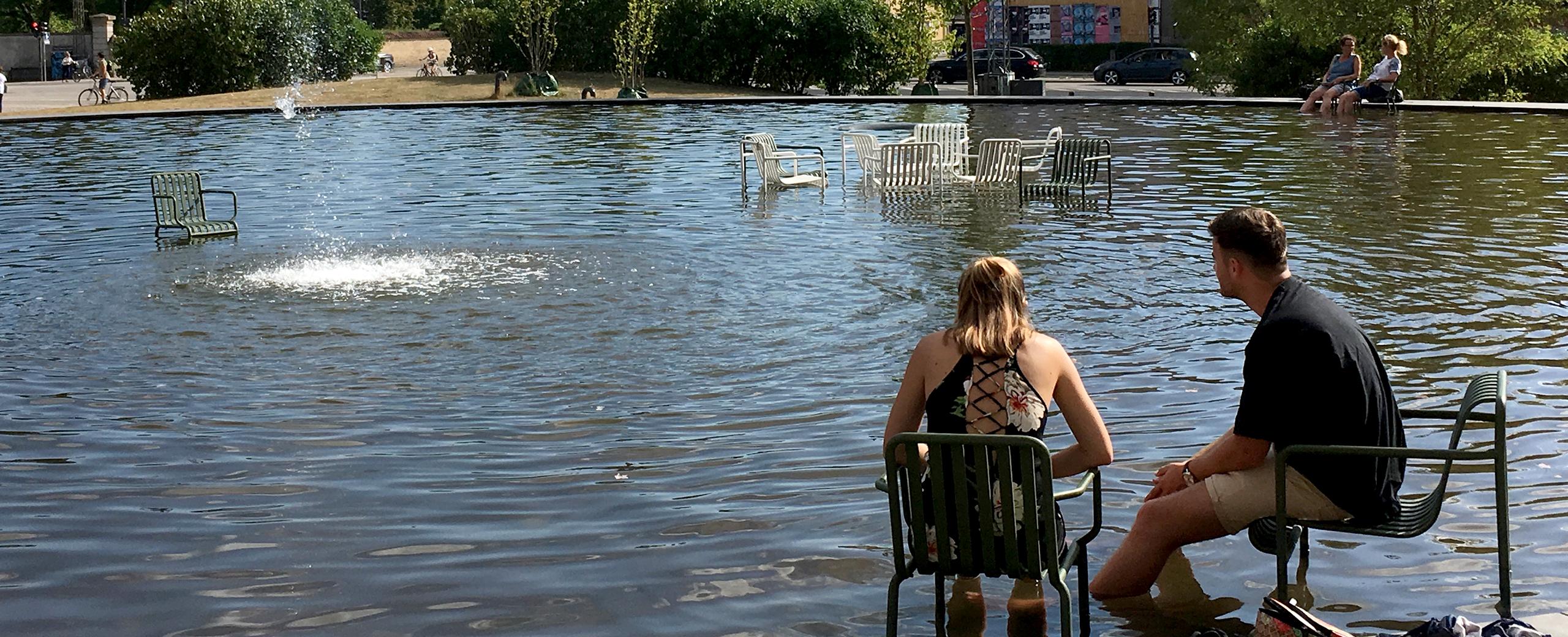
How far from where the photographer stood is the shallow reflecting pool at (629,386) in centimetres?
528

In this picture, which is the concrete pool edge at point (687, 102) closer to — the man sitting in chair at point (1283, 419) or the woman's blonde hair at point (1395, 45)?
the woman's blonde hair at point (1395, 45)

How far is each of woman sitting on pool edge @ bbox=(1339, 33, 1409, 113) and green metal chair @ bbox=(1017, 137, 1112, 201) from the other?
384 inches

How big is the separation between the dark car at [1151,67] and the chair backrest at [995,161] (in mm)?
38727

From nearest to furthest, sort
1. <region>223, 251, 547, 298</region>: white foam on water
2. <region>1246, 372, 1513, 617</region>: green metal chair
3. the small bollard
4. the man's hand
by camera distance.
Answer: <region>1246, 372, 1513, 617</region>: green metal chair → the man's hand → <region>223, 251, 547, 298</region>: white foam on water → the small bollard

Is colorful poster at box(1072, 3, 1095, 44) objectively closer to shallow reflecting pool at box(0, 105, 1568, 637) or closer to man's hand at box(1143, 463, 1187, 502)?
Result: shallow reflecting pool at box(0, 105, 1568, 637)

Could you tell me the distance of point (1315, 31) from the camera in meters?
33.7

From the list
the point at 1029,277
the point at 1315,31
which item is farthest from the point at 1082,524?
the point at 1315,31

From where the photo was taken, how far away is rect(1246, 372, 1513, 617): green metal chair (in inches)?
166

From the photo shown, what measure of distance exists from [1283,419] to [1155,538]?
58 centimetres

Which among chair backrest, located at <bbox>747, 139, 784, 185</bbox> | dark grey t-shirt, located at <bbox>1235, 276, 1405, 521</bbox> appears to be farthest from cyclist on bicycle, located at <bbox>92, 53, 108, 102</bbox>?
dark grey t-shirt, located at <bbox>1235, 276, 1405, 521</bbox>

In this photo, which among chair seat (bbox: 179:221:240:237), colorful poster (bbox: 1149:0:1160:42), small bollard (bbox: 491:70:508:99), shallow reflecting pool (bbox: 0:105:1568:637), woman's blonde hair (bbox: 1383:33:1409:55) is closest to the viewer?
shallow reflecting pool (bbox: 0:105:1568:637)

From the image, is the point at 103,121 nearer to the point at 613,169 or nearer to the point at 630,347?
the point at 613,169

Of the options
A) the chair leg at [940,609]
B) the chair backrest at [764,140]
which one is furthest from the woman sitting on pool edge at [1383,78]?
the chair leg at [940,609]

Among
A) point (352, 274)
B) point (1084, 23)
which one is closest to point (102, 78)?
point (352, 274)
